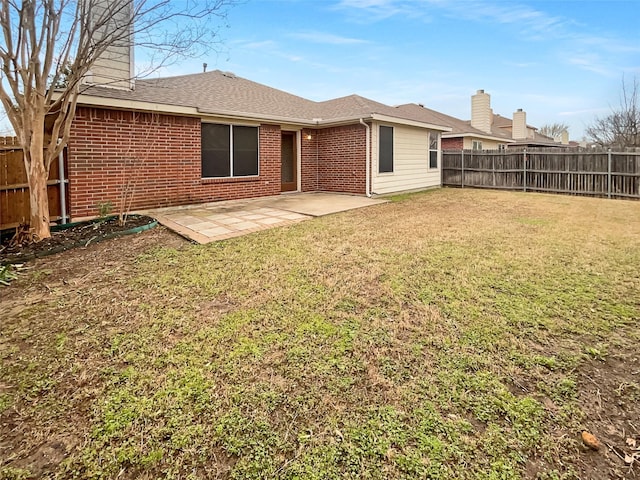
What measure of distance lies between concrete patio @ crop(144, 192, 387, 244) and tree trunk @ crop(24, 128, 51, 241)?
6.10 ft

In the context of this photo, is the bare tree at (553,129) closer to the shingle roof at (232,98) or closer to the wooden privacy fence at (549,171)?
the wooden privacy fence at (549,171)

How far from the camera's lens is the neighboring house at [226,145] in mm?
7676

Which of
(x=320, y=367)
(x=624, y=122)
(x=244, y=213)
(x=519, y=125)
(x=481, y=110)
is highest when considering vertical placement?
(x=481, y=110)

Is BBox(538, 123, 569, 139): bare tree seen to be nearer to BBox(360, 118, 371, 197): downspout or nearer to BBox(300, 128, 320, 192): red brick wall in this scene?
BBox(300, 128, 320, 192): red brick wall

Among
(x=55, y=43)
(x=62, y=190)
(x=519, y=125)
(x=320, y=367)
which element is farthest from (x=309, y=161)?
(x=519, y=125)

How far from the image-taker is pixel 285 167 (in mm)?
12367

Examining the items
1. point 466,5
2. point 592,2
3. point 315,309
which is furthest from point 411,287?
point 592,2

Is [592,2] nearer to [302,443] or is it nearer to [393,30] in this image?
[393,30]

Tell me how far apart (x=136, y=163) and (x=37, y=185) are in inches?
108

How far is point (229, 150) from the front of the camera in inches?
396

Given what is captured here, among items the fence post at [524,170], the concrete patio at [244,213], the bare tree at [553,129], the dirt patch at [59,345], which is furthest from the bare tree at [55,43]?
the bare tree at [553,129]

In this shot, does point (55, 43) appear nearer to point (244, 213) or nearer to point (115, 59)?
point (115, 59)

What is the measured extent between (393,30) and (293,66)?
4.26 metres

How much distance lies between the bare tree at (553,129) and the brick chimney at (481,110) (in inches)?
876
